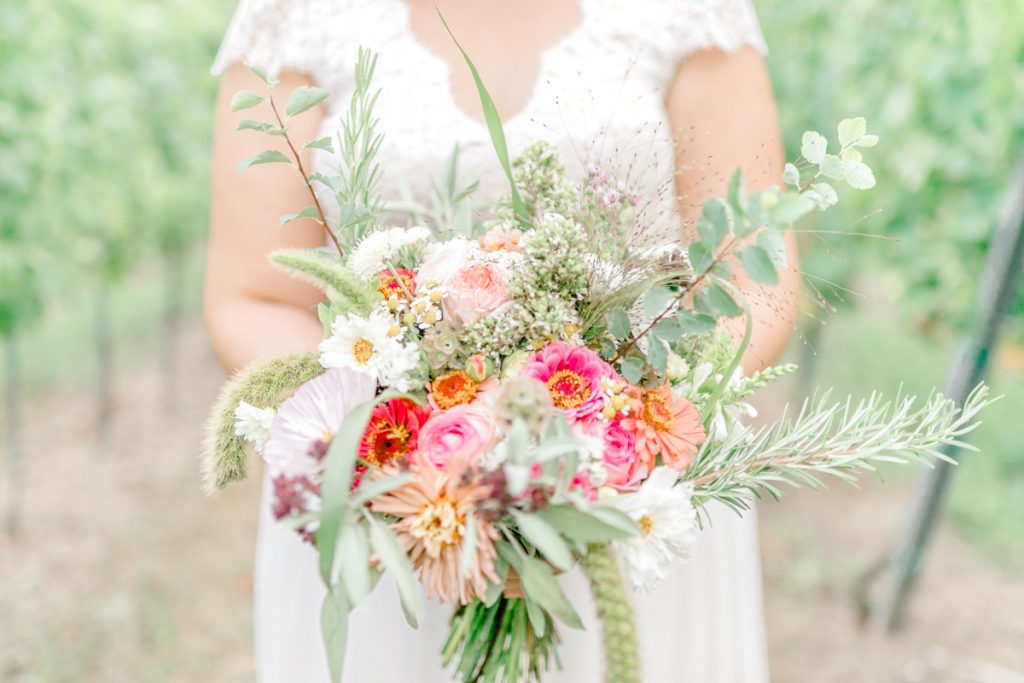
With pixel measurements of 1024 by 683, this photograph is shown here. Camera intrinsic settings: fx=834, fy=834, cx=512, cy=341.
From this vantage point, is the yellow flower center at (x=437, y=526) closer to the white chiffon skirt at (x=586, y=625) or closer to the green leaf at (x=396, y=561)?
the green leaf at (x=396, y=561)

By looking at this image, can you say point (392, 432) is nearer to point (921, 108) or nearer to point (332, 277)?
point (332, 277)

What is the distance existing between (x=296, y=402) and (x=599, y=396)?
0.32 meters

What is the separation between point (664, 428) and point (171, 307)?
4.52m

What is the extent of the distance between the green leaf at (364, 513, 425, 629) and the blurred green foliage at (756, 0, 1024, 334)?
251 cm

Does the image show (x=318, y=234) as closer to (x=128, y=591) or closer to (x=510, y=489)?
(x=510, y=489)

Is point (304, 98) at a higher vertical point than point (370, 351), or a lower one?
higher

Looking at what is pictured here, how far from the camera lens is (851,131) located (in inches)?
35.5

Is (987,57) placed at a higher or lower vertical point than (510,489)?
higher

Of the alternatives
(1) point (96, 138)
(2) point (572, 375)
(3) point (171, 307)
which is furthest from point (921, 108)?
(3) point (171, 307)

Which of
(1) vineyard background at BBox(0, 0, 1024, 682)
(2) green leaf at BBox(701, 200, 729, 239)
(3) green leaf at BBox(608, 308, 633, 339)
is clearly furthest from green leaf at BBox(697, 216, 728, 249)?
(1) vineyard background at BBox(0, 0, 1024, 682)

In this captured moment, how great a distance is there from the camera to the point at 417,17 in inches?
61.5

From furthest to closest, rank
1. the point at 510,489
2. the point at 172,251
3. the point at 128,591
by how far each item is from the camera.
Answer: the point at 172,251
the point at 128,591
the point at 510,489

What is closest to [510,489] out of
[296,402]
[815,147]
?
[296,402]

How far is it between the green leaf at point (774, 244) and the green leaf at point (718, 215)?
0.16ft
